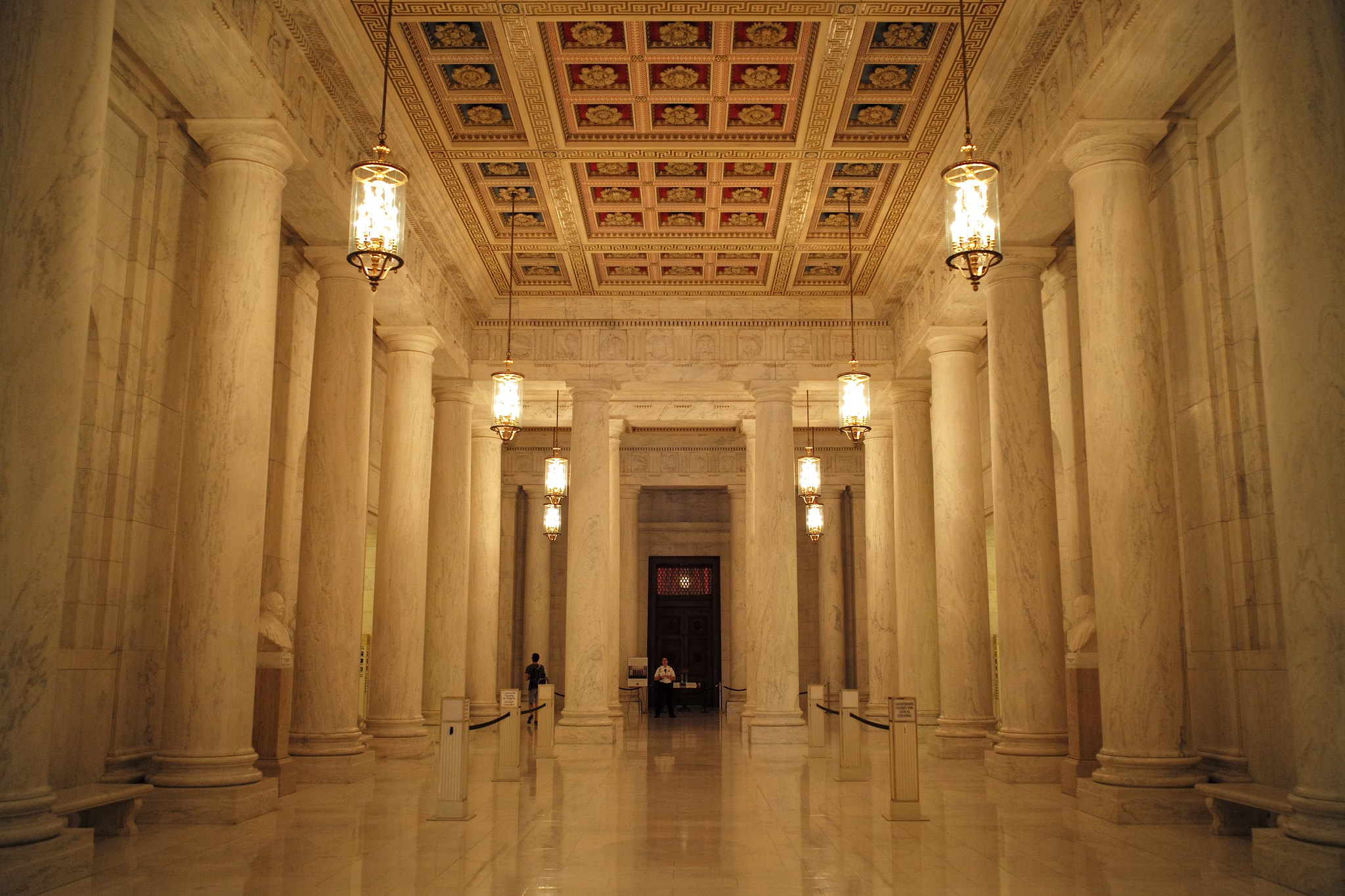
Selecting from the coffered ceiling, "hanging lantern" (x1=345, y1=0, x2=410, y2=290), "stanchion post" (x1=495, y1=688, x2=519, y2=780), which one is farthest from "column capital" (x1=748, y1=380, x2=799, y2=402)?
"hanging lantern" (x1=345, y1=0, x2=410, y2=290)

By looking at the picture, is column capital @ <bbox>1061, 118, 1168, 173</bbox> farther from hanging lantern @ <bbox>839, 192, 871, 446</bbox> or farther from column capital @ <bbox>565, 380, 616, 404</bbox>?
column capital @ <bbox>565, 380, 616, 404</bbox>

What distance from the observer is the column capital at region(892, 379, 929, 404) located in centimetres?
1838

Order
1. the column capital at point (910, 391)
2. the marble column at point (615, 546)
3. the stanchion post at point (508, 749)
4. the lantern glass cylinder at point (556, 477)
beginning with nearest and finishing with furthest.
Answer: the stanchion post at point (508, 749) < the column capital at point (910, 391) < the lantern glass cylinder at point (556, 477) < the marble column at point (615, 546)

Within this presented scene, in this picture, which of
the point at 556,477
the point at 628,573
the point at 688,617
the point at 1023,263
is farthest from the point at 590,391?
the point at 688,617

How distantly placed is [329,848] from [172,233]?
607 cm

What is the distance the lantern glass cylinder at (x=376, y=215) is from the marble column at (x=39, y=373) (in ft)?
6.13

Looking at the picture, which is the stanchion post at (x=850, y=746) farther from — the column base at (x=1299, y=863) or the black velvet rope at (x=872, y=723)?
the column base at (x=1299, y=863)

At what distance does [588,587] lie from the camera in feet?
56.9

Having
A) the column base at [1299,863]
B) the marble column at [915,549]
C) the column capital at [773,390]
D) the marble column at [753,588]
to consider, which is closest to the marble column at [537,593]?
the marble column at [753,588]

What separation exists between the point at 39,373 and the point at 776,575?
1264 centimetres

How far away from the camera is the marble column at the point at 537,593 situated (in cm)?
2653

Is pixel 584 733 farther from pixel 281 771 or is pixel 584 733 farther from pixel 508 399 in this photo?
pixel 281 771

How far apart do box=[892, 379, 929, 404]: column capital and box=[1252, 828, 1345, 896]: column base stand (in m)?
12.1

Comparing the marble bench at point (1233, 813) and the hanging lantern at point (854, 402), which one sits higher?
the hanging lantern at point (854, 402)
